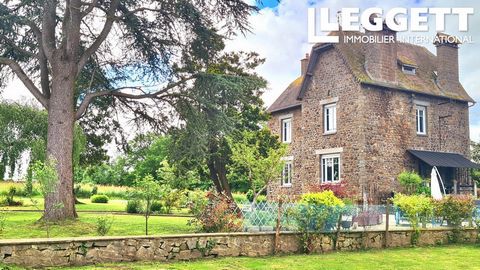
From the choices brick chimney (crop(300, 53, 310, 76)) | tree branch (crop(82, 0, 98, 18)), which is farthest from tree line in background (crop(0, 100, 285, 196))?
brick chimney (crop(300, 53, 310, 76))

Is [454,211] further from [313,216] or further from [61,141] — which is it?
[61,141]

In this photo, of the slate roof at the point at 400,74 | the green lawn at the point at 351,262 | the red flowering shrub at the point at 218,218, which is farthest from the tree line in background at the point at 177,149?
the slate roof at the point at 400,74

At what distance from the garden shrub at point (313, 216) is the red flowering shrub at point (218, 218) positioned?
1556 millimetres

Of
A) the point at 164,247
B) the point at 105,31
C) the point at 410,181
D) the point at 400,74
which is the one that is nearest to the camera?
the point at 164,247

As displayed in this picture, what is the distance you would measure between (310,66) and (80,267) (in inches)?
888

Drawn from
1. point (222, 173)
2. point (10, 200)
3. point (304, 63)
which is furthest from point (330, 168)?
point (10, 200)

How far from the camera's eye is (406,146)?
28469 millimetres

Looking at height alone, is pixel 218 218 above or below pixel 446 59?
below

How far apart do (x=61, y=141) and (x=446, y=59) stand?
79.8 ft

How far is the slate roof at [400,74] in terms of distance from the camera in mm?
28078

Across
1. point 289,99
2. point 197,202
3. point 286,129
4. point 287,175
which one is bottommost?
point 197,202

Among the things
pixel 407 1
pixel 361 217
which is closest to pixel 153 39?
pixel 361 217

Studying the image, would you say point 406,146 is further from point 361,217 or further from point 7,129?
point 7,129

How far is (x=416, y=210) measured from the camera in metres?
16.4
